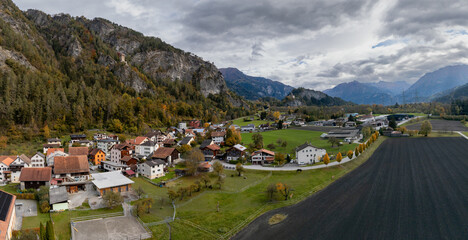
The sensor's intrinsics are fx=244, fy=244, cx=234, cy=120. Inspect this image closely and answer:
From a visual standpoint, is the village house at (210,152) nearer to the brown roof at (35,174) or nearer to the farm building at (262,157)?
the farm building at (262,157)

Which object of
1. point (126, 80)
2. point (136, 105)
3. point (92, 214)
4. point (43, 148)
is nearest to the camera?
point (92, 214)

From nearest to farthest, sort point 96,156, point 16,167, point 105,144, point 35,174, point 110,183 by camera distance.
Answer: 1. point 110,183
2. point 35,174
3. point 16,167
4. point 96,156
5. point 105,144

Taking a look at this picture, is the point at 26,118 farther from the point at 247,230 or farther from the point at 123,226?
the point at 247,230

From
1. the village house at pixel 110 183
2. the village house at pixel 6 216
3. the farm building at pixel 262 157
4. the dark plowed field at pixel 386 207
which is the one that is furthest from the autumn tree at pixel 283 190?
the village house at pixel 6 216

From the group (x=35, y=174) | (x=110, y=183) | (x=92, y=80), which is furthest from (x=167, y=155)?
(x=92, y=80)

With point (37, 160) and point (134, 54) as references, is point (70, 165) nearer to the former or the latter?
point (37, 160)

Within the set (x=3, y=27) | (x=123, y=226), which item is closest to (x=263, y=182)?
(x=123, y=226)
